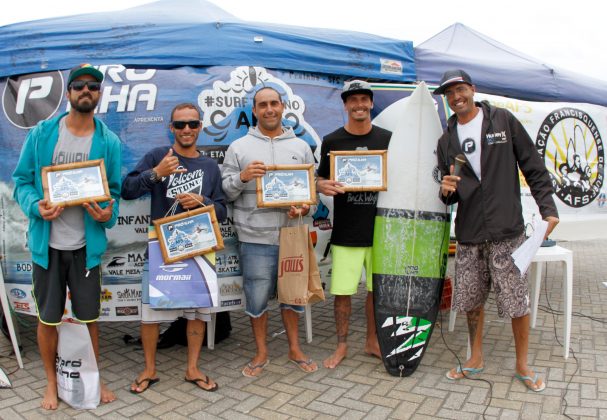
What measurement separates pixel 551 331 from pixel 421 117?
2.26 meters

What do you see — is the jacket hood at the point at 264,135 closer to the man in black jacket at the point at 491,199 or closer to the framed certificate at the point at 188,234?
the framed certificate at the point at 188,234

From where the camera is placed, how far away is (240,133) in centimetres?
388

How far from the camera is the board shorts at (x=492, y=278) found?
9.86 ft

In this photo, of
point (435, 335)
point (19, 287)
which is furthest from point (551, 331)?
point (19, 287)

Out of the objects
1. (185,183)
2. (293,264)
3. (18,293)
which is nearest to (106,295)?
(18,293)

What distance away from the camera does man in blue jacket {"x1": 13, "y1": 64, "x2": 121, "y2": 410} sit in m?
2.84

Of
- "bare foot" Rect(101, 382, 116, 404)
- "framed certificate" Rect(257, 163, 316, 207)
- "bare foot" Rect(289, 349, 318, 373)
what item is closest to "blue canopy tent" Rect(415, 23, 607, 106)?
"framed certificate" Rect(257, 163, 316, 207)

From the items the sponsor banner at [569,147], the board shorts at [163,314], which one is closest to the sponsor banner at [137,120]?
the board shorts at [163,314]

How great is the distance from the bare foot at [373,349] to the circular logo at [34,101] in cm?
306

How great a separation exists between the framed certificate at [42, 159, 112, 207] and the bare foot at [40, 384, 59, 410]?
1.22m

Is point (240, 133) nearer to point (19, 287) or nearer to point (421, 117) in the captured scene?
point (421, 117)

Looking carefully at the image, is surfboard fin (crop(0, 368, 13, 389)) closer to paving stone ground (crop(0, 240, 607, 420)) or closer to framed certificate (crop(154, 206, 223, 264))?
paving stone ground (crop(0, 240, 607, 420))

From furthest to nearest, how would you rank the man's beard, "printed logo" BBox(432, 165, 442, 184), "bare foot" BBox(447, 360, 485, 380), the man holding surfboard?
A: 1. "printed logo" BBox(432, 165, 442, 184)
2. the man holding surfboard
3. "bare foot" BBox(447, 360, 485, 380)
4. the man's beard

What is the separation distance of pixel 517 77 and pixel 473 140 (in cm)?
288
